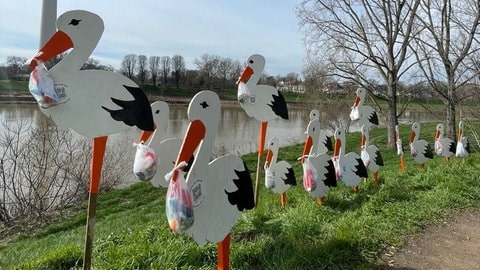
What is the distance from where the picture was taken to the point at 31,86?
295 centimetres

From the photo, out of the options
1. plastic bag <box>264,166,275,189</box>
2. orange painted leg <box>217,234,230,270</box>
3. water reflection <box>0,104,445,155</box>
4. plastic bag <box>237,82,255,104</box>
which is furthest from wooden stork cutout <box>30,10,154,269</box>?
water reflection <box>0,104,445,155</box>

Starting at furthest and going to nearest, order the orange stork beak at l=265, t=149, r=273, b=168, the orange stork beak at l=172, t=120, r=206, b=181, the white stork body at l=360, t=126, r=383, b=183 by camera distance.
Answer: the white stork body at l=360, t=126, r=383, b=183
the orange stork beak at l=265, t=149, r=273, b=168
the orange stork beak at l=172, t=120, r=206, b=181

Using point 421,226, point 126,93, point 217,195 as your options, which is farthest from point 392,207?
point 126,93

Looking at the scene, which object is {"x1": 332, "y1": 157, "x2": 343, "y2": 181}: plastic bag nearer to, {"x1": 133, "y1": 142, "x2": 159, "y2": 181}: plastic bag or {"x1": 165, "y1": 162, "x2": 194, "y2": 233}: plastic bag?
{"x1": 133, "y1": 142, "x2": 159, "y2": 181}: plastic bag

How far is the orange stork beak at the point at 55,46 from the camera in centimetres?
298

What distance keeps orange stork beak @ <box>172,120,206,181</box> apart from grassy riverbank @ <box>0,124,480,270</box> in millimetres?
1176

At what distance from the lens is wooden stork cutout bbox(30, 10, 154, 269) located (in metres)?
3.07

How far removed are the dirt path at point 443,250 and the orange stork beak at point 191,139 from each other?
236 centimetres

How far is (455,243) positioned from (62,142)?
778 cm

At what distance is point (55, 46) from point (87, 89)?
1.32 ft

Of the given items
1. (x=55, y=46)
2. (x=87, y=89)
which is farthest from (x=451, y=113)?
(x=55, y=46)

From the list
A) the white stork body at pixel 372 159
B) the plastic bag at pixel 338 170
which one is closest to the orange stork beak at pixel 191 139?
the plastic bag at pixel 338 170

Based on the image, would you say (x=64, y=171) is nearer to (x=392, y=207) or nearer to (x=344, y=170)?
(x=344, y=170)

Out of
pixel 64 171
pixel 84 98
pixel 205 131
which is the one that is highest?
pixel 84 98
